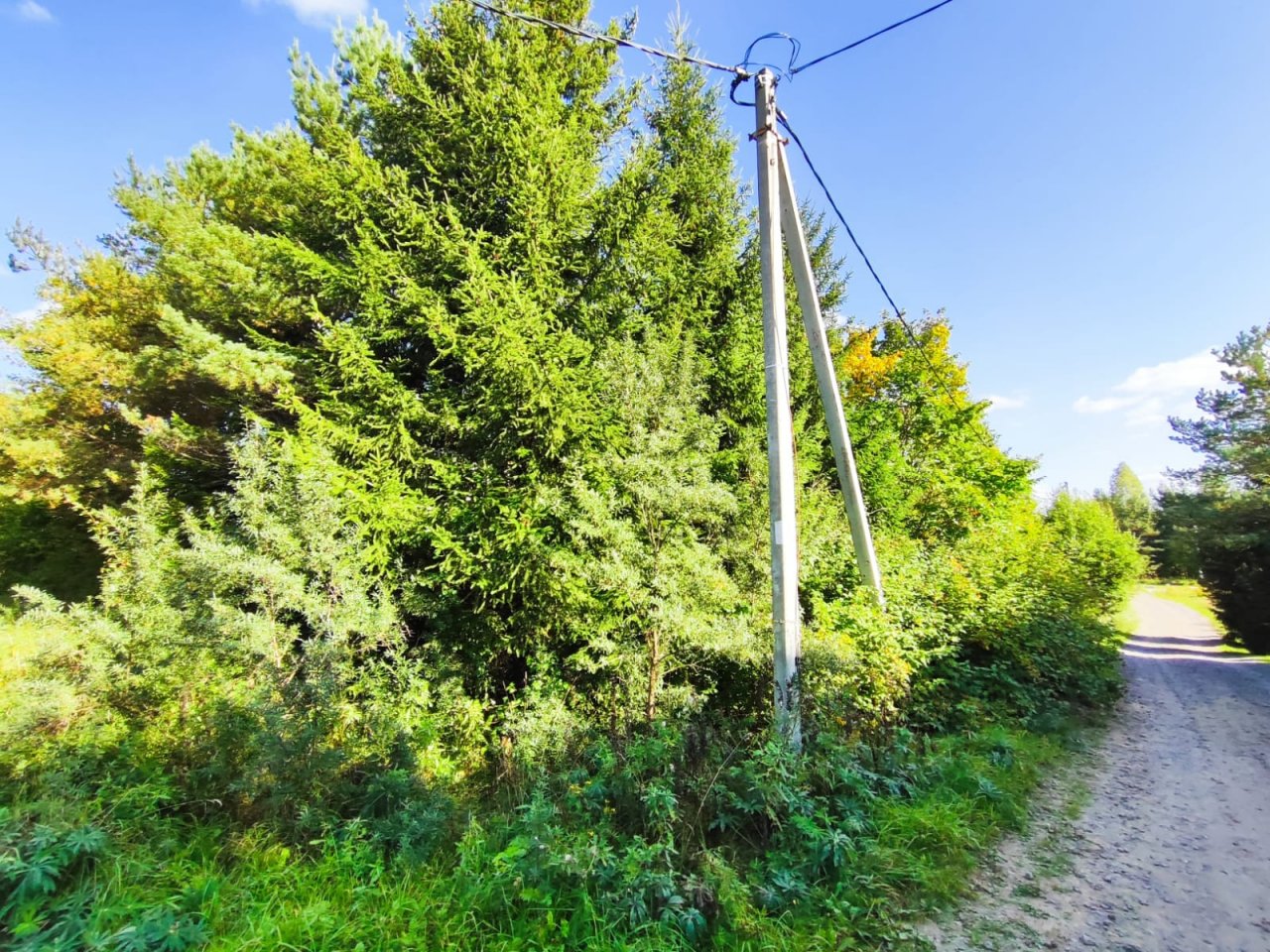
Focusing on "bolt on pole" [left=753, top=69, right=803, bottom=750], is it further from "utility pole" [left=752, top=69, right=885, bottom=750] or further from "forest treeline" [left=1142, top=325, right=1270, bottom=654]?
"forest treeline" [left=1142, top=325, right=1270, bottom=654]

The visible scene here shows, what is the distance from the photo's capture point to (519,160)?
790 centimetres

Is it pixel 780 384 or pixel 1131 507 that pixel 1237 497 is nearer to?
pixel 780 384

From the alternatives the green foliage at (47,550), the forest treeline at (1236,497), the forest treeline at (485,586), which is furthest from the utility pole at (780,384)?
the green foliage at (47,550)

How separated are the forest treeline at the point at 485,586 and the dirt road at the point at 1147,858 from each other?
31cm

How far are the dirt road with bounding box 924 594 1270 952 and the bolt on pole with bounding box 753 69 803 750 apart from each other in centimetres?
159

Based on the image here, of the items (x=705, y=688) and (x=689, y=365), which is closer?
(x=705, y=688)

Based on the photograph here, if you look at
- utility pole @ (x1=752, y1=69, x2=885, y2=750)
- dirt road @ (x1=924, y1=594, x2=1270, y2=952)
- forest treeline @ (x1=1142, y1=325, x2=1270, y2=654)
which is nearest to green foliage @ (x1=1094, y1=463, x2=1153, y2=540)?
forest treeline @ (x1=1142, y1=325, x2=1270, y2=654)

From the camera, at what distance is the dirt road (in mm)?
2758

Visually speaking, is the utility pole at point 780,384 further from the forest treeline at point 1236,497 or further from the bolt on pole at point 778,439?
the forest treeline at point 1236,497

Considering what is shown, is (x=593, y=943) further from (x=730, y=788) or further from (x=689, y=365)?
(x=689, y=365)

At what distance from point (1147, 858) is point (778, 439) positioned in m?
4.02

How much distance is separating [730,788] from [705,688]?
2.52 meters

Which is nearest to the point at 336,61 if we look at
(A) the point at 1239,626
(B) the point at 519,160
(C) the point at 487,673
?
(B) the point at 519,160

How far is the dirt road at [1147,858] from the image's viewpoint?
2758 millimetres
